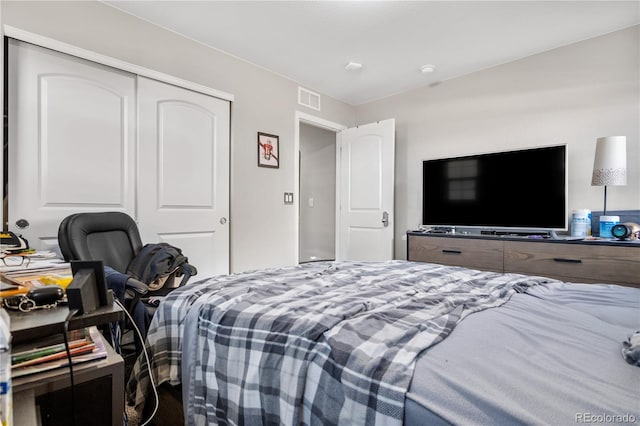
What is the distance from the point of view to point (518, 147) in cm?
318

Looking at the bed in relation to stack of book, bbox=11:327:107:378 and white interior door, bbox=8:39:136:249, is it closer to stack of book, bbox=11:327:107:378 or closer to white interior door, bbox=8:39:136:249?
stack of book, bbox=11:327:107:378

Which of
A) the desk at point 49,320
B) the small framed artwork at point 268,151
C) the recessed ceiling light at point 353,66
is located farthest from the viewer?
the small framed artwork at point 268,151

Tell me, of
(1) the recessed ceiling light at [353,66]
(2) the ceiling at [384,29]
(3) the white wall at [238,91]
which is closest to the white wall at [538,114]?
(2) the ceiling at [384,29]

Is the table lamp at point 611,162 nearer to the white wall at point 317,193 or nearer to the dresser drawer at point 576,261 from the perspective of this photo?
the dresser drawer at point 576,261

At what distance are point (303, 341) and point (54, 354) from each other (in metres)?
0.57

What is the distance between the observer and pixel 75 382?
710 mm

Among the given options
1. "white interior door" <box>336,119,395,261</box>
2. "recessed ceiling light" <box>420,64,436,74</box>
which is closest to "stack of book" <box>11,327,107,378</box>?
"white interior door" <box>336,119,395,261</box>

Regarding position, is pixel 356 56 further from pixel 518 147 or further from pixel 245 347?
pixel 245 347

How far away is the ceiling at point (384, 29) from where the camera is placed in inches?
93.7

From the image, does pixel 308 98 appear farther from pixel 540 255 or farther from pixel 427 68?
pixel 540 255

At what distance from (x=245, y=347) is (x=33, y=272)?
2.66ft

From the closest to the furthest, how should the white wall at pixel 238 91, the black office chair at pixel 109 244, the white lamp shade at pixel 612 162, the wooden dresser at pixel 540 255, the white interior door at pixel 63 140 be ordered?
the black office chair at pixel 109 244 < the white interior door at pixel 63 140 < the white wall at pixel 238 91 < the wooden dresser at pixel 540 255 < the white lamp shade at pixel 612 162

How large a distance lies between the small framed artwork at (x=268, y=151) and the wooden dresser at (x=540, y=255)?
1704 mm

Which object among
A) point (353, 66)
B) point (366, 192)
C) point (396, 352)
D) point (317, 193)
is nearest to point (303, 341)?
point (396, 352)
